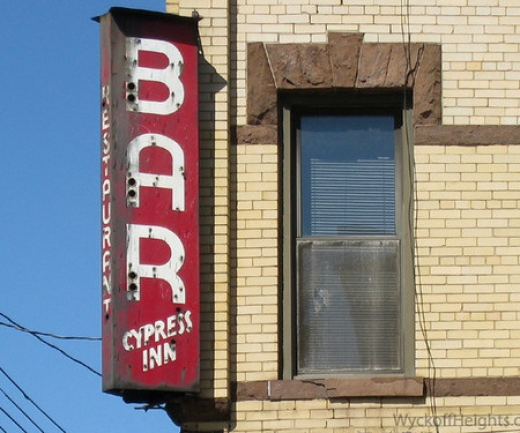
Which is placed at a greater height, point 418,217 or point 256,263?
point 418,217

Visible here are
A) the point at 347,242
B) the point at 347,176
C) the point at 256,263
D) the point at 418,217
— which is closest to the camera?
the point at 256,263

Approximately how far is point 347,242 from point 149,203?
1.64 m

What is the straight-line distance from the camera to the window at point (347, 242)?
12320 mm

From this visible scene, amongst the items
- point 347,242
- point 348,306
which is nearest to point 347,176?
point 347,242

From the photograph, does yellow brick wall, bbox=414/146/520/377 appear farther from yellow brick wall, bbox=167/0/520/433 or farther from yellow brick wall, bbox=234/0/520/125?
yellow brick wall, bbox=234/0/520/125

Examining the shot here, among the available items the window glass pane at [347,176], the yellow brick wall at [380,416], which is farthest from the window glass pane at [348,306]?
the yellow brick wall at [380,416]

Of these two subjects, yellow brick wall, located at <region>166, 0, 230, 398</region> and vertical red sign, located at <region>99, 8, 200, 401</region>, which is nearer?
vertical red sign, located at <region>99, 8, 200, 401</region>

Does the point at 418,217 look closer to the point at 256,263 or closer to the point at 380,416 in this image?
the point at 256,263

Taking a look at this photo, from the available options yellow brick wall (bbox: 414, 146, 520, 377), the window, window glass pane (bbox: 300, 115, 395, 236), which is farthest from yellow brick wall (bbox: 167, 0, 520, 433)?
window glass pane (bbox: 300, 115, 395, 236)

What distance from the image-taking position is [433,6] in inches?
504

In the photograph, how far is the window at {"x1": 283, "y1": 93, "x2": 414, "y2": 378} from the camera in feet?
40.4

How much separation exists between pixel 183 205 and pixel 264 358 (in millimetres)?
1291

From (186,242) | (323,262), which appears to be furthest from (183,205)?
(323,262)

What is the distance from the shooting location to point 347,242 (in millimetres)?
12531
